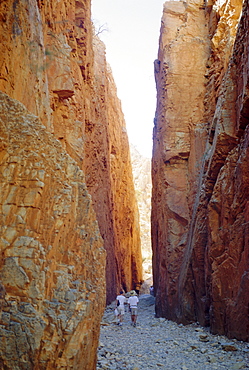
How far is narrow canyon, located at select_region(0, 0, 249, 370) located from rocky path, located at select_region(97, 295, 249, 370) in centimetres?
64

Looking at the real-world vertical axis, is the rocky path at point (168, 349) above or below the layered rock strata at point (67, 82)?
below

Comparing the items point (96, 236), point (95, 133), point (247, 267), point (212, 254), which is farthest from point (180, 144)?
point (96, 236)

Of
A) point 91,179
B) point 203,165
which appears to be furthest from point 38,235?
point 91,179

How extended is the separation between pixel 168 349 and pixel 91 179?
8074 mm

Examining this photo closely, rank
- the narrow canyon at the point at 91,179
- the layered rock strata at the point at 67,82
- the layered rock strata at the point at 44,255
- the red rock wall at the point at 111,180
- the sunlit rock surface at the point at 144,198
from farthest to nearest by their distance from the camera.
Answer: the sunlit rock surface at the point at 144,198
the red rock wall at the point at 111,180
the layered rock strata at the point at 67,82
the narrow canyon at the point at 91,179
the layered rock strata at the point at 44,255

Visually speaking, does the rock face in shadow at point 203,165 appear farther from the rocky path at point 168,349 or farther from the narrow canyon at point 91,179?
the rocky path at point 168,349

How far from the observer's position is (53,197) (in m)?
4.85

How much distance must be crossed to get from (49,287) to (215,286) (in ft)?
22.4

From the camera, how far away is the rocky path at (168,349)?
752 centimetres

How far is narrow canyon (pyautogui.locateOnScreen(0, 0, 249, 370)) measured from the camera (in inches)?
173

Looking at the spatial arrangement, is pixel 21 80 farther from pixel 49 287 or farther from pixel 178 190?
pixel 178 190

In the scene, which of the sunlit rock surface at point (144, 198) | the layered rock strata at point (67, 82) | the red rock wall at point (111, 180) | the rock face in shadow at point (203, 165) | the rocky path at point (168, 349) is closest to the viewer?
the layered rock strata at point (67, 82)

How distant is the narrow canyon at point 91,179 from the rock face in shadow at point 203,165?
5cm

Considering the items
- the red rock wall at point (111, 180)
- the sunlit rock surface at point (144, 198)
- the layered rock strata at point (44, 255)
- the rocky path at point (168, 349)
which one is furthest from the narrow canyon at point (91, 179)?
the sunlit rock surface at point (144, 198)
